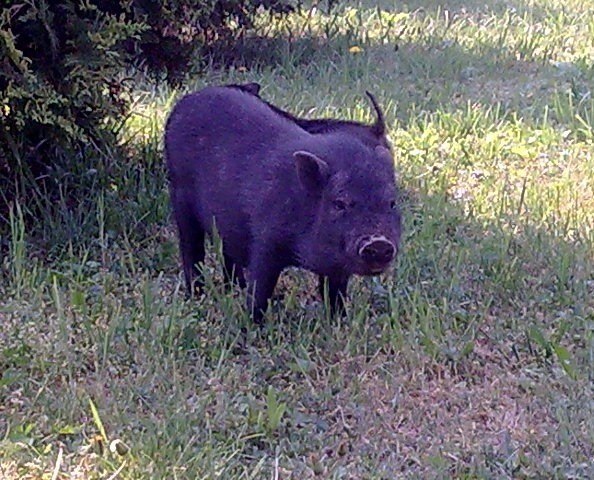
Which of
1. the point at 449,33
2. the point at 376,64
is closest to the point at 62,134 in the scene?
the point at 376,64

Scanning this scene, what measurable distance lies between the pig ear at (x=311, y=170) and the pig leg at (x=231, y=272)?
33.7 inches

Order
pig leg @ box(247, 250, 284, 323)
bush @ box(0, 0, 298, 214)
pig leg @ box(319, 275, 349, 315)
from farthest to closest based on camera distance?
bush @ box(0, 0, 298, 214), pig leg @ box(319, 275, 349, 315), pig leg @ box(247, 250, 284, 323)

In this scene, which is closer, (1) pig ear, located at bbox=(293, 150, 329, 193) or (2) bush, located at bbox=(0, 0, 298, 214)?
(1) pig ear, located at bbox=(293, 150, 329, 193)

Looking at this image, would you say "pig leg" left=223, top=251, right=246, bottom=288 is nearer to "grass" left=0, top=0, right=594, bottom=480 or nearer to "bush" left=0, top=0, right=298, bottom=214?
"grass" left=0, top=0, right=594, bottom=480

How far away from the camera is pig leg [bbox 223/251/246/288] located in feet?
16.6

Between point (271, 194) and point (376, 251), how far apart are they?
64cm

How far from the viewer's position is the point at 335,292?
472cm

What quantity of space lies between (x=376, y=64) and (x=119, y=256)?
4082 mm

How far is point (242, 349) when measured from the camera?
14.9 ft

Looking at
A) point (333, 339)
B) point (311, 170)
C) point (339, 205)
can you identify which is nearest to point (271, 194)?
point (311, 170)

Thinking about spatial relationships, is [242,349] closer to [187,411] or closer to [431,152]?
[187,411]

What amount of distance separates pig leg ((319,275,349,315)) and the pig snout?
1.70 feet

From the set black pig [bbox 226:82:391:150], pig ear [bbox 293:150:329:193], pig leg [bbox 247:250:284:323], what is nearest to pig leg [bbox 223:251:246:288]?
pig leg [bbox 247:250:284:323]

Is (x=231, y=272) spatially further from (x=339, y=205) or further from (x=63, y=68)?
(x=63, y=68)
